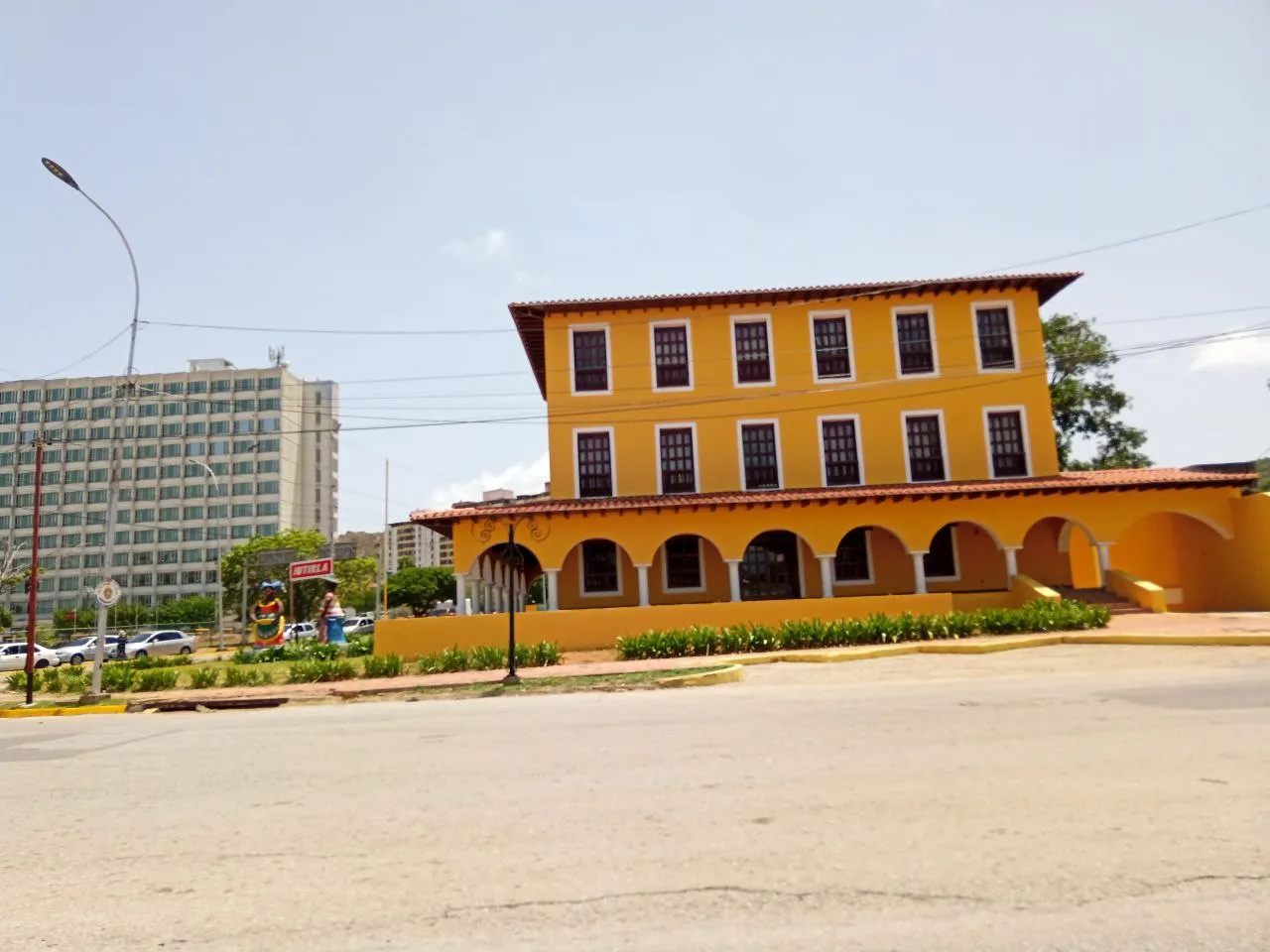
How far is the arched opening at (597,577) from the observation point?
26.3m

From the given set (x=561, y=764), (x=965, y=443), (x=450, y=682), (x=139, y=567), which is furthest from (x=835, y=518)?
(x=139, y=567)

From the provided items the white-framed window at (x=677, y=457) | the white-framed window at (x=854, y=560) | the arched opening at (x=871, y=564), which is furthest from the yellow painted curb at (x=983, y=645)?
the white-framed window at (x=677, y=457)

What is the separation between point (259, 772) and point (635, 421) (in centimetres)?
2002

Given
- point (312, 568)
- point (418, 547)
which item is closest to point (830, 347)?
point (312, 568)

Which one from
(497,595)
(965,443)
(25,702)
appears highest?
(965,443)

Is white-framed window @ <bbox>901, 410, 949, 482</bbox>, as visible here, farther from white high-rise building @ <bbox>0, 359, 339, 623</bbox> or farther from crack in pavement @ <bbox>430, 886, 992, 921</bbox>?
white high-rise building @ <bbox>0, 359, 339, 623</bbox>

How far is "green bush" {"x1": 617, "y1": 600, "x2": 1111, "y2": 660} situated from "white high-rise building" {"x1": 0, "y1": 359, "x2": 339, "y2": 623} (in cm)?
8046

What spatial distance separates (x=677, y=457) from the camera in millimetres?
26891

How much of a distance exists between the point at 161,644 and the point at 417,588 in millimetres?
36326

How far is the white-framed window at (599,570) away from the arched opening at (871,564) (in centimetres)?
685

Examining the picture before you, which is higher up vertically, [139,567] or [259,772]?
[139,567]

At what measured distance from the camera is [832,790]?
5941 millimetres

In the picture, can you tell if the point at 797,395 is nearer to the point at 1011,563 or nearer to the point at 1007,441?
the point at 1007,441

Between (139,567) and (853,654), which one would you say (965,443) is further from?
(139,567)
